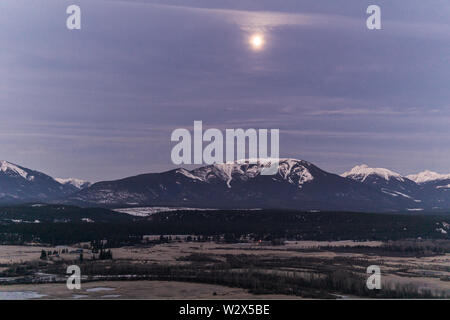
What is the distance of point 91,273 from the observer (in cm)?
10188

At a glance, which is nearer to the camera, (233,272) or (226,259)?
(233,272)

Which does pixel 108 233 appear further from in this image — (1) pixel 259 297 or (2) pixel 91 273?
(1) pixel 259 297

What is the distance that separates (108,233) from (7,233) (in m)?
23.6

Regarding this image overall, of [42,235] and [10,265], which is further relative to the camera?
[42,235]

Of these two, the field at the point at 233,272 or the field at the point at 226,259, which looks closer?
the field at the point at 233,272

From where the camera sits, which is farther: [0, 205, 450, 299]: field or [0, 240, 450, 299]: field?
[0, 205, 450, 299]: field

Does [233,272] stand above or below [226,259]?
below
